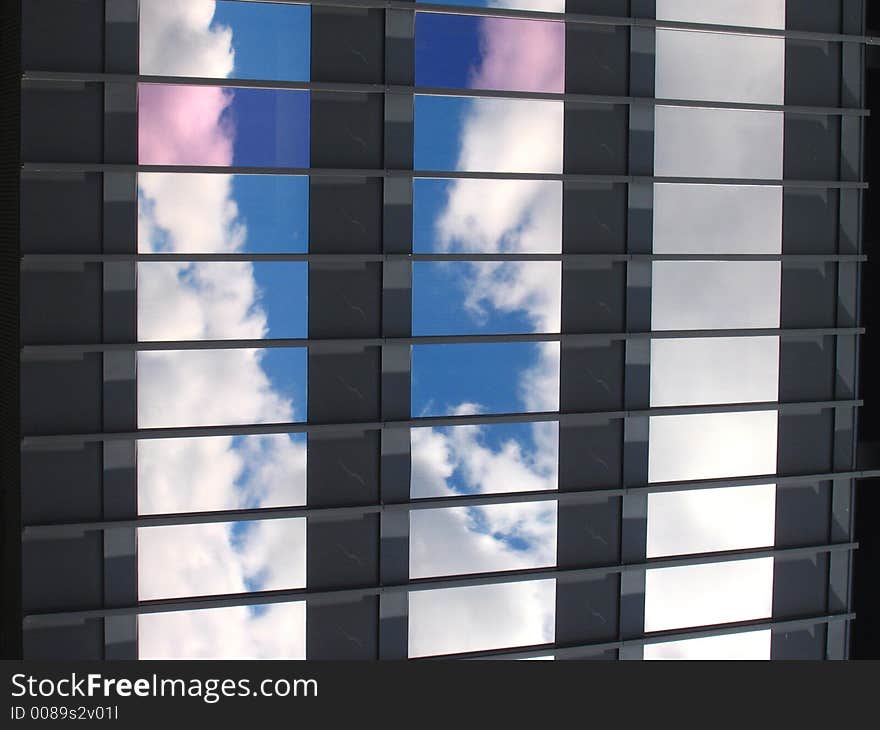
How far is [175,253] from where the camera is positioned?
1539cm

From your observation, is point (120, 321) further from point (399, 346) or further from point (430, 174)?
point (430, 174)

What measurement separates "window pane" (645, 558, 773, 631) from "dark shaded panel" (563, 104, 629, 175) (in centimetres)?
923

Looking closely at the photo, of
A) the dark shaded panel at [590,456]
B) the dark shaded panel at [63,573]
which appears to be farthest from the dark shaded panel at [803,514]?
the dark shaded panel at [63,573]

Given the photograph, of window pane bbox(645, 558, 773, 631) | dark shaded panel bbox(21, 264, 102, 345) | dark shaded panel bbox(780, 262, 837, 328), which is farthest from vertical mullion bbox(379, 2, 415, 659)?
dark shaded panel bbox(780, 262, 837, 328)

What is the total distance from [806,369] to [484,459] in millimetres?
8037

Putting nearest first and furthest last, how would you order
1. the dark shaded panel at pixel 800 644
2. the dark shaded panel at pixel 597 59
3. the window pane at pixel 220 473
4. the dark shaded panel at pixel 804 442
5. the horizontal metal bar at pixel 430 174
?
the horizontal metal bar at pixel 430 174, the window pane at pixel 220 473, the dark shaded panel at pixel 597 59, the dark shaded panel at pixel 804 442, the dark shaded panel at pixel 800 644

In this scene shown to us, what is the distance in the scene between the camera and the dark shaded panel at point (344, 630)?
16750mm

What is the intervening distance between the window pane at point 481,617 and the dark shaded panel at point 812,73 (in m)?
12.5

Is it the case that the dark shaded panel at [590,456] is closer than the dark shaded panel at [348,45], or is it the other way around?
the dark shaded panel at [348,45]

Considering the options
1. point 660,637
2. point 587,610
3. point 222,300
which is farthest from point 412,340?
point 660,637

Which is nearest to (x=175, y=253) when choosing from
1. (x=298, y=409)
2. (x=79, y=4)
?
(x=298, y=409)

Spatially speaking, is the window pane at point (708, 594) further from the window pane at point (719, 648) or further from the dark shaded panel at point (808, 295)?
the dark shaded panel at point (808, 295)

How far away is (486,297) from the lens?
16.9m

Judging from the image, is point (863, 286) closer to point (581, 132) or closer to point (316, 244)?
point (581, 132)
